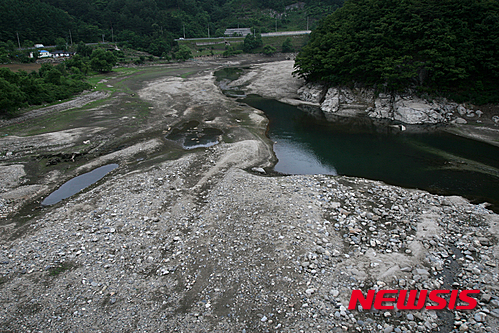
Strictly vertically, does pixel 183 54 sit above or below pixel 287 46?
below

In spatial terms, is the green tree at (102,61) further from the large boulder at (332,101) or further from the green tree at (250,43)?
the large boulder at (332,101)

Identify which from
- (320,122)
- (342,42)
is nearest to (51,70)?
(320,122)

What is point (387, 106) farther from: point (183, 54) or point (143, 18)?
point (143, 18)

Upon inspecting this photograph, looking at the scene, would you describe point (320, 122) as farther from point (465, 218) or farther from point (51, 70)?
point (51, 70)

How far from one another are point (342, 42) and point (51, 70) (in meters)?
51.9

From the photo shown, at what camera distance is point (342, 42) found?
4784 cm

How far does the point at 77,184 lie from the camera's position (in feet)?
74.6

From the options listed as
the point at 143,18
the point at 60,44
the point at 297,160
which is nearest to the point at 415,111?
the point at 297,160

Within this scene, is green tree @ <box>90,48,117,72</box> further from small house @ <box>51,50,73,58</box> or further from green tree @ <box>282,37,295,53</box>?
green tree @ <box>282,37,295,53</box>
